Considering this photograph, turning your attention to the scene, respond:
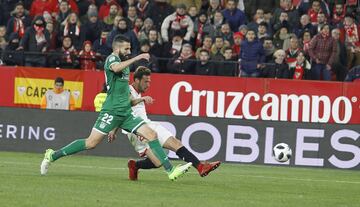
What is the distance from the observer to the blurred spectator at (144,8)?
29.7 m

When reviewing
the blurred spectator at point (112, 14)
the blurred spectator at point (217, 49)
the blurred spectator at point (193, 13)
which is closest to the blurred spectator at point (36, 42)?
the blurred spectator at point (112, 14)

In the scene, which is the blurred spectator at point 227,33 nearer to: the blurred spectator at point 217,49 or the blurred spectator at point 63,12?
the blurred spectator at point 217,49

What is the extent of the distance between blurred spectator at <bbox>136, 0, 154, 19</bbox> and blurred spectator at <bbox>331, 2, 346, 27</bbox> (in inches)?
188

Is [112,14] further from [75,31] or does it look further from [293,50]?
[293,50]

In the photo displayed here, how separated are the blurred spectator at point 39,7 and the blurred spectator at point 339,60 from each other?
7896 mm

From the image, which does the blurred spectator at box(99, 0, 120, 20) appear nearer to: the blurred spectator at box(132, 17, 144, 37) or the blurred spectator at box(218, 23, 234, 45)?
the blurred spectator at box(132, 17, 144, 37)

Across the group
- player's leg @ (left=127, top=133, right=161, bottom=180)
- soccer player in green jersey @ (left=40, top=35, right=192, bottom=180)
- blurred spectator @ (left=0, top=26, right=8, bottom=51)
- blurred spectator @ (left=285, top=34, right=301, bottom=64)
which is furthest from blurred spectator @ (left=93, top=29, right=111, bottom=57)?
soccer player in green jersey @ (left=40, top=35, right=192, bottom=180)

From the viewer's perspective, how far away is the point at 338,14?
93.1ft

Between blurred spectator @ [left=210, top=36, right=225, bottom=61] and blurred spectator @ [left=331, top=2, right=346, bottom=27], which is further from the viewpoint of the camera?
blurred spectator @ [left=331, top=2, right=346, bottom=27]

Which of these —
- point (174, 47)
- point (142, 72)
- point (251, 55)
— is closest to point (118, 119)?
point (142, 72)

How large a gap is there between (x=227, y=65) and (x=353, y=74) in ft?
10.0

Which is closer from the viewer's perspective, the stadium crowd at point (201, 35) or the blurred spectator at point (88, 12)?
the stadium crowd at point (201, 35)

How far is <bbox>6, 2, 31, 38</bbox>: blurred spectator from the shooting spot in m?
29.7

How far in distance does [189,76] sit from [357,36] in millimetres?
4284
